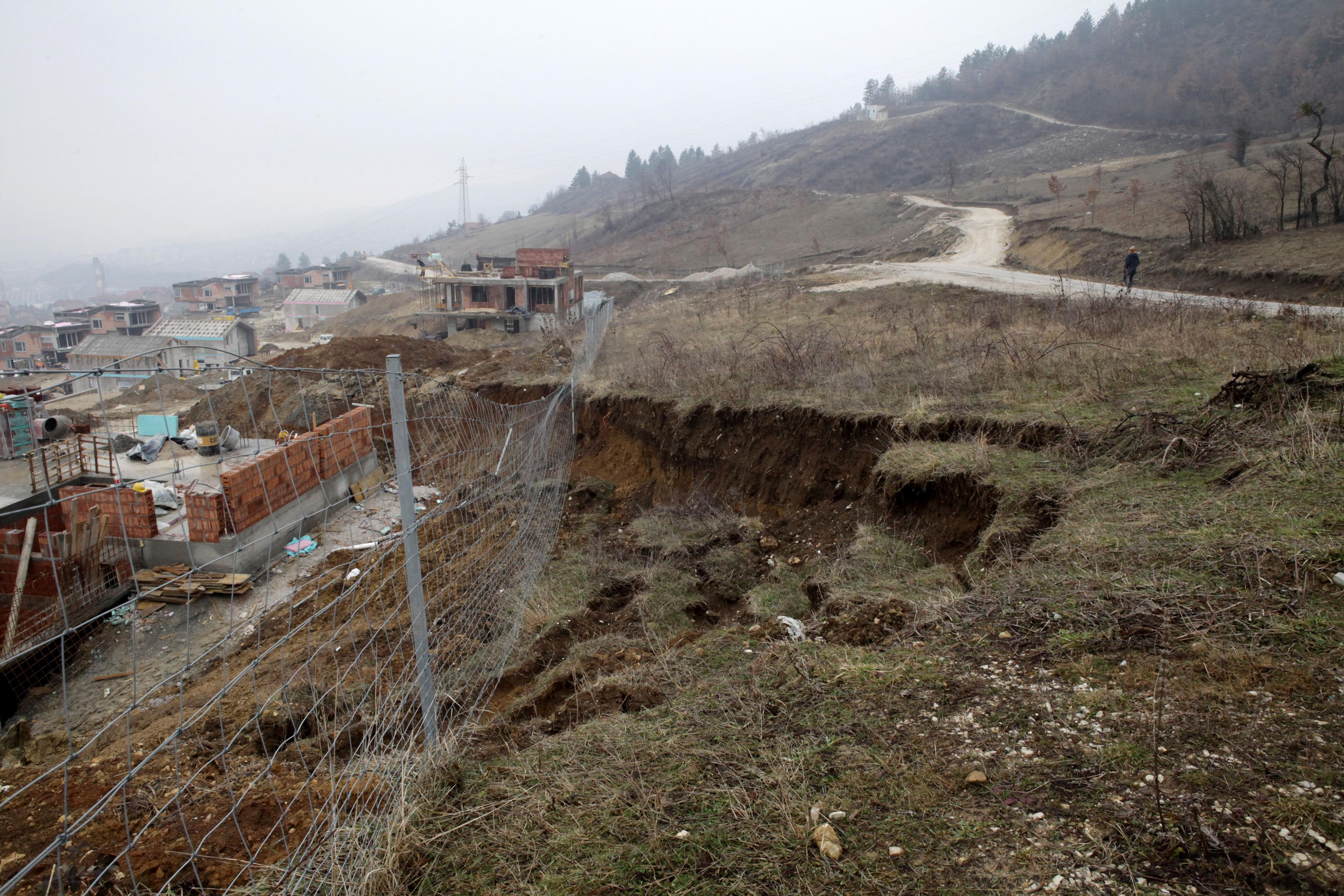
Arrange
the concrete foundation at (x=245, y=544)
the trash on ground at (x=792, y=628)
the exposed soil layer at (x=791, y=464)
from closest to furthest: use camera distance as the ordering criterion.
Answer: the trash on ground at (x=792, y=628), the exposed soil layer at (x=791, y=464), the concrete foundation at (x=245, y=544)

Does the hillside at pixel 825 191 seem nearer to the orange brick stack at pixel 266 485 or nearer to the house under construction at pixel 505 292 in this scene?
the house under construction at pixel 505 292

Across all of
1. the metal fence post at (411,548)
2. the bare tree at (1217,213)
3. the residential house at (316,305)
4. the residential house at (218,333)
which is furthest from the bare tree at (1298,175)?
the residential house at (316,305)

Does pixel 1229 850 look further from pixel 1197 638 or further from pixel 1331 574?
pixel 1331 574

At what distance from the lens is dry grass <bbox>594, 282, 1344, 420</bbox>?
8.01m

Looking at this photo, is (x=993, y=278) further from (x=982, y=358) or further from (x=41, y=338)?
(x=41, y=338)

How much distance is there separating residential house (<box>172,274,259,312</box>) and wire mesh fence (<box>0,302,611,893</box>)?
95.9 m

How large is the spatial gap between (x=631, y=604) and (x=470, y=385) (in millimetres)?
12005

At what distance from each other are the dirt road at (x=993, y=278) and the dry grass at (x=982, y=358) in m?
1.78

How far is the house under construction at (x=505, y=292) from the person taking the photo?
4719 centimetres

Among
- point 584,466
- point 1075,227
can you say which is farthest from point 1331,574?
point 1075,227

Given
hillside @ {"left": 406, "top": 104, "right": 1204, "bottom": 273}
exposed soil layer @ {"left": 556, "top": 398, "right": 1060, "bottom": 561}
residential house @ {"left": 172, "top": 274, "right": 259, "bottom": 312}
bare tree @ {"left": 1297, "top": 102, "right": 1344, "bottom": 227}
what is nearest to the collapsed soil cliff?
exposed soil layer @ {"left": 556, "top": 398, "right": 1060, "bottom": 561}

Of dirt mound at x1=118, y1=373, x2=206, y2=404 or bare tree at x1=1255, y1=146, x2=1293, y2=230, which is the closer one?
bare tree at x1=1255, y1=146, x2=1293, y2=230

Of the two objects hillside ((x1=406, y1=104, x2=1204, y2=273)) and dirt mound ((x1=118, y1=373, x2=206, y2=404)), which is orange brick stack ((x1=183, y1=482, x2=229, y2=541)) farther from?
hillside ((x1=406, y1=104, x2=1204, y2=273))

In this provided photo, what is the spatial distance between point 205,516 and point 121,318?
79.6 m
